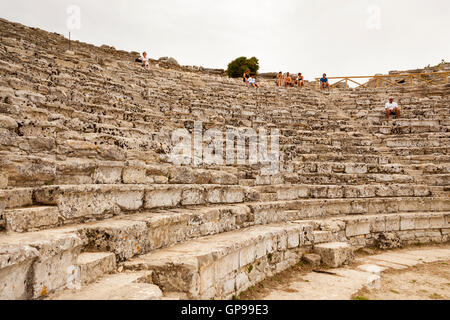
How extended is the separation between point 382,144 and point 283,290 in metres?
6.62

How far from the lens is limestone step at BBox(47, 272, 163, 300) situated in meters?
2.08

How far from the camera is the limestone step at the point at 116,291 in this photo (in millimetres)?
2084

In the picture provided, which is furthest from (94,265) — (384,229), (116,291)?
(384,229)

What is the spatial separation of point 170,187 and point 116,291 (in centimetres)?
196

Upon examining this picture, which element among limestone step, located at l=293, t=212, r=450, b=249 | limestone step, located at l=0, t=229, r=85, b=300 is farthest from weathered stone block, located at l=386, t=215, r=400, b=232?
limestone step, located at l=0, t=229, r=85, b=300

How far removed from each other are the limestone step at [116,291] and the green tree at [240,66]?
19.1 metres

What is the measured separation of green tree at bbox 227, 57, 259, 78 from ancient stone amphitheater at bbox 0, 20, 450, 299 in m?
9.79

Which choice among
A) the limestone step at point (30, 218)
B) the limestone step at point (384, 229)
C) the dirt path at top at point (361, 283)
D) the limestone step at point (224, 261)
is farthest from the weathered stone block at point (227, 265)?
the limestone step at point (384, 229)

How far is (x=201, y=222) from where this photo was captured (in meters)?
3.90

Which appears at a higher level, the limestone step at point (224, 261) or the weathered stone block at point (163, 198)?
the weathered stone block at point (163, 198)

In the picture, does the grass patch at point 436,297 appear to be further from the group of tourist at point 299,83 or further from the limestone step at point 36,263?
the group of tourist at point 299,83

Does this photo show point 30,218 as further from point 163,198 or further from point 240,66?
point 240,66

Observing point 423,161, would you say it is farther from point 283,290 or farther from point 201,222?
point 201,222
